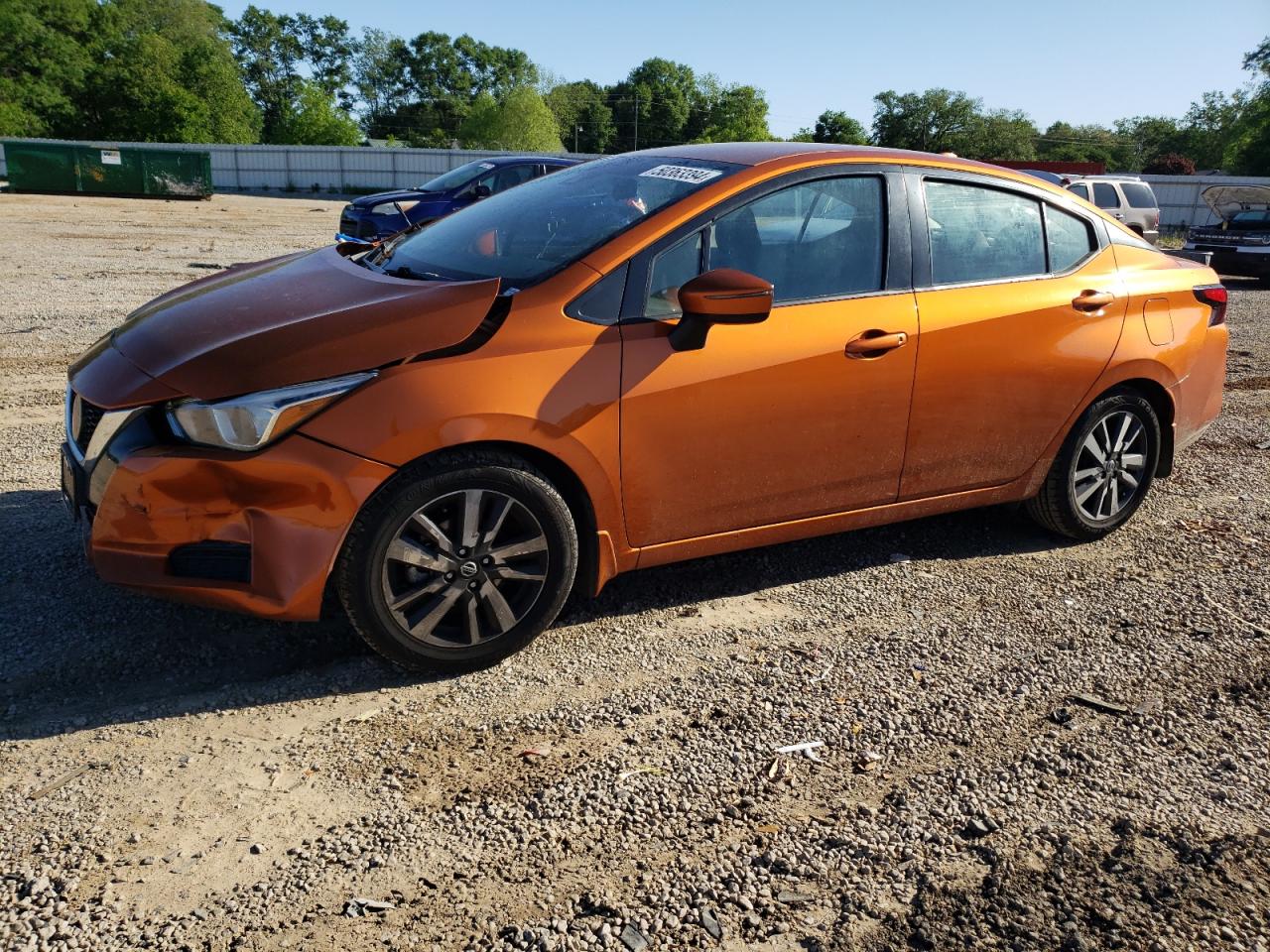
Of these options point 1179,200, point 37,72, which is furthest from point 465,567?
point 37,72

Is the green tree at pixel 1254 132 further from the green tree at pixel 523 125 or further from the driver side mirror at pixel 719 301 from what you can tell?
the driver side mirror at pixel 719 301

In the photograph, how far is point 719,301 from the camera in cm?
347

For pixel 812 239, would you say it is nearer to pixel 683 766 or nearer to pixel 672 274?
pixel 672 274

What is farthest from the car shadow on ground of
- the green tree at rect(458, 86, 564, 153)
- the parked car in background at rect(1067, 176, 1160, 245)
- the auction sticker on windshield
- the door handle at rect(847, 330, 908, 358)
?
the green tree at rect(458, 86, 564, 153)

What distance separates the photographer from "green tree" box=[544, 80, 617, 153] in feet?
391

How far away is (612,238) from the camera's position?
3658 millimetres

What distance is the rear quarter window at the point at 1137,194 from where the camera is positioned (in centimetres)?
2067

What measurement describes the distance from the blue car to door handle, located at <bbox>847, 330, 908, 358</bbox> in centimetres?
1082

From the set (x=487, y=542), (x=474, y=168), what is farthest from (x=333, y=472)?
(x=474, y=168)

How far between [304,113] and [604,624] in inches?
3292

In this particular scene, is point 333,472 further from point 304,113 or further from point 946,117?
point 946,117

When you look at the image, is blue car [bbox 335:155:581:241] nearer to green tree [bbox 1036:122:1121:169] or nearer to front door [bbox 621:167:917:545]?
front door [bbox 621:167:917:545]

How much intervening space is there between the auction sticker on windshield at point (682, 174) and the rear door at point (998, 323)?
0.90 meters

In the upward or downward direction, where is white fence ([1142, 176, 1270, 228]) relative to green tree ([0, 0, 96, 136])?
downward
